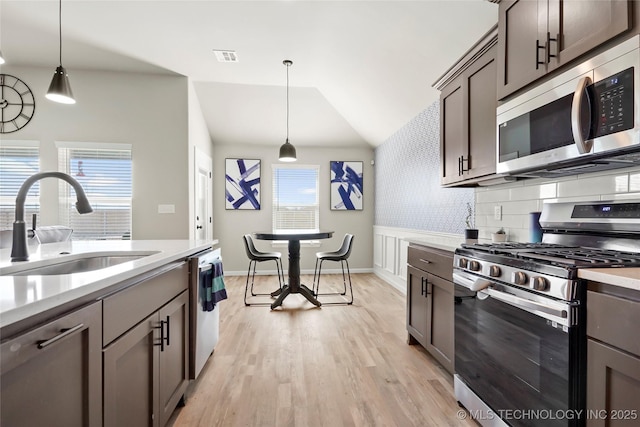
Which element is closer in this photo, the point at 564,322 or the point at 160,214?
the point at 564,322

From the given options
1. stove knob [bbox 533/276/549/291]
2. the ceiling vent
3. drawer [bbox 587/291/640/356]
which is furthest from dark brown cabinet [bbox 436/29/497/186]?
the ceiling vent

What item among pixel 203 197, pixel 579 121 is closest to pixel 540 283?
pixel 579 121

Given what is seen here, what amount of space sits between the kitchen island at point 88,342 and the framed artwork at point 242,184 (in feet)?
13.2

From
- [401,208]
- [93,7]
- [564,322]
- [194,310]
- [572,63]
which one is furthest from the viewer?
[401,208]

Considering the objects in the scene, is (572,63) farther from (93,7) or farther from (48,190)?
(48,190)

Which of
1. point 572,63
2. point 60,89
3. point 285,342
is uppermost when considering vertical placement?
point 60,89

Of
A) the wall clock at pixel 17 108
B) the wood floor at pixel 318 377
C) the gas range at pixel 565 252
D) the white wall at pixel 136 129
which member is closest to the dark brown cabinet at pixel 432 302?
the wood floor at pixel 318 377

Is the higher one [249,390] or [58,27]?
[58,27]

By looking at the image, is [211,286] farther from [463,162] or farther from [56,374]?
[463,162]

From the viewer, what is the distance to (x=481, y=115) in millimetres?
2137

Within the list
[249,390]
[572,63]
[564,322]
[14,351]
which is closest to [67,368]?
[14,351]

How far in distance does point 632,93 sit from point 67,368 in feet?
6.72

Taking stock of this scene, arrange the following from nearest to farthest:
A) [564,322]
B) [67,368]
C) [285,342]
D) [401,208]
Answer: [67,368] < [564,322] < [285,342] < [401,208]

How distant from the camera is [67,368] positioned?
31.5 inches
